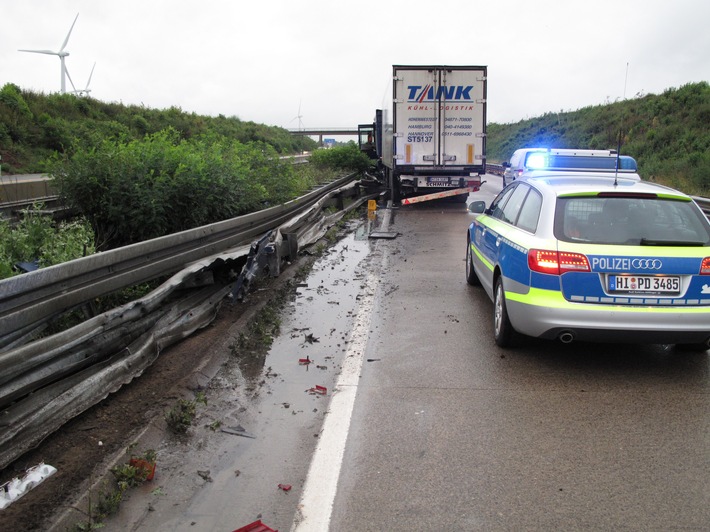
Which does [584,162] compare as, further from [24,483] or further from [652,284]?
[24,483]

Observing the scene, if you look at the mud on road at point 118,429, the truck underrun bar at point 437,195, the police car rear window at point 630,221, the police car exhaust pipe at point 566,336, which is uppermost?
the police car rear window at point 630,221

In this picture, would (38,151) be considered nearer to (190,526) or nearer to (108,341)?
(108,341)

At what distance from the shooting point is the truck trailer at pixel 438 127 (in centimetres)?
1755

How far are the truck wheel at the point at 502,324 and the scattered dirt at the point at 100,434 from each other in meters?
2.52

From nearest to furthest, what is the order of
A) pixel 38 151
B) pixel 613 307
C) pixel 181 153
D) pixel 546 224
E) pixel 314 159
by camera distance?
pixel 613 307
pixel 546 224
pixel 181 153
pixel 314 159
pixel 38 151

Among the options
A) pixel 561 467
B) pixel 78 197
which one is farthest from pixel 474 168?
pixel 561 467

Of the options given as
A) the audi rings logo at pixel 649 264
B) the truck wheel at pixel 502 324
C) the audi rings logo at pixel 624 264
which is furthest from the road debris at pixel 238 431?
the audi rings logo at pixel 649 264

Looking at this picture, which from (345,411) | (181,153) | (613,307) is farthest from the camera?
(181,153)

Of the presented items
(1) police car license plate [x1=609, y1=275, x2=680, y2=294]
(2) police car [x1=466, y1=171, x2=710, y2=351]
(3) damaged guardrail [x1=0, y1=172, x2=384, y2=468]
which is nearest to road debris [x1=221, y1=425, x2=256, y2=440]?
(3) damaged guardrail [x1=0, y1=172, x2=384, y2=468]

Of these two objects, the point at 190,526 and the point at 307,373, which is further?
the point at 307,373

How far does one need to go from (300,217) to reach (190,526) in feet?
25.0

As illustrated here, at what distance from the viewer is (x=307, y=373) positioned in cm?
523

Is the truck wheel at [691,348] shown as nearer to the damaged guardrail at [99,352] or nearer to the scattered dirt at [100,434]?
the scattered dirt at [100,434]

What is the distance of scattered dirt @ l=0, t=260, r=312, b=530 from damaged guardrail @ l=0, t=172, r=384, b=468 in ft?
0.40
